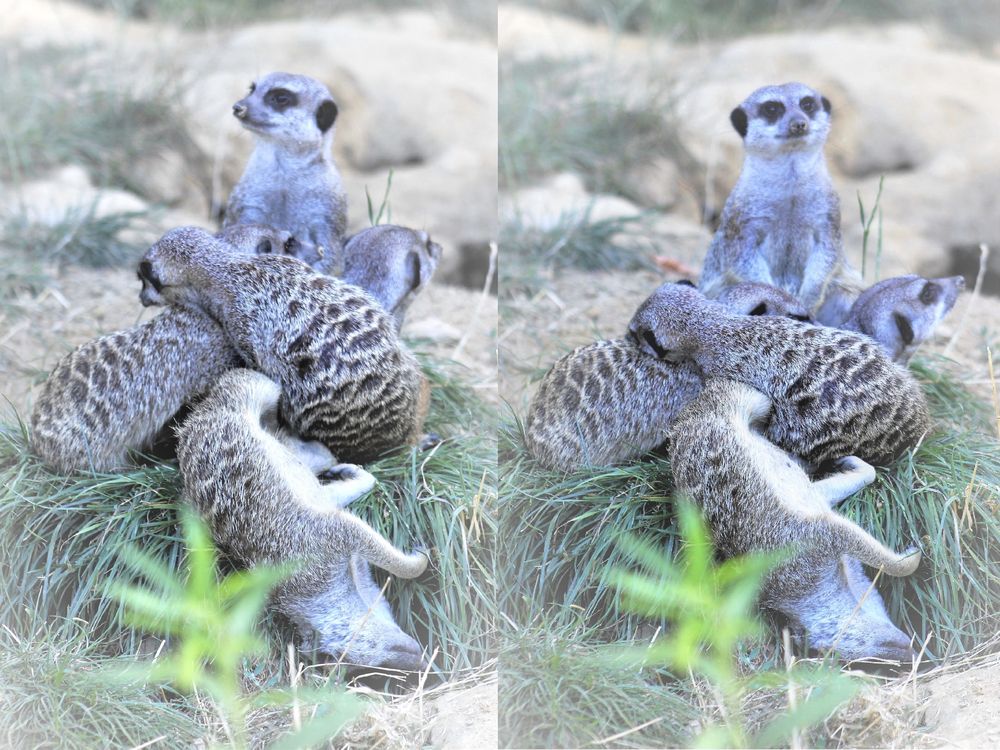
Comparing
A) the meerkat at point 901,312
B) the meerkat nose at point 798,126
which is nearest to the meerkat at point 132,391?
the meerkat nose at point 798,126

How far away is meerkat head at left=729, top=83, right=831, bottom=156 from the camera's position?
116 inches

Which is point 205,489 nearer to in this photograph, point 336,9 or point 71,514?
point 71,514

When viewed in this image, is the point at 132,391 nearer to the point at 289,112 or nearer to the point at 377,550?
the point at 377,550

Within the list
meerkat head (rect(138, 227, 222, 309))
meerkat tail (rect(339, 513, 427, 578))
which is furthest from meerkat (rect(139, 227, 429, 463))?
meerkat tail (rect(339, 513, 427, 578))

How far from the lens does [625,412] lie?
109 inches

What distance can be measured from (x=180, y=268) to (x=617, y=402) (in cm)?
106

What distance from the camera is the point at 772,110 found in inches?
117

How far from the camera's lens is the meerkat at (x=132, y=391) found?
8.89 feet

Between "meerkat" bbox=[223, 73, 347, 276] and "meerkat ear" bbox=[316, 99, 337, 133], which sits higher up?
"meerkat ear" bbox=[316, 99, 337, 133]

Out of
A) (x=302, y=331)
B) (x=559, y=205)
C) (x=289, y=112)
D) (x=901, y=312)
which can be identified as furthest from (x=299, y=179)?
(x=901, y=312)

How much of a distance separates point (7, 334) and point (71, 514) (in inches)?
45.0

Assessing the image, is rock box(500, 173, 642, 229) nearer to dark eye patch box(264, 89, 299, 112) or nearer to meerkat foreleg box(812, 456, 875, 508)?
dark eye patch box(264, 89, 299, 112)

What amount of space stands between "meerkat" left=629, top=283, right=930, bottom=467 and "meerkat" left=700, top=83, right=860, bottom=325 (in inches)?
15.8

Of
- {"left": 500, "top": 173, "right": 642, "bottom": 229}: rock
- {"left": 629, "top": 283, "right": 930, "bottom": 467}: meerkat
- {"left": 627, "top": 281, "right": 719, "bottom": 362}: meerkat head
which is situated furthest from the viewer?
{"left": 500, "top": 173, "right": 642, "bottom": 229}: rock
